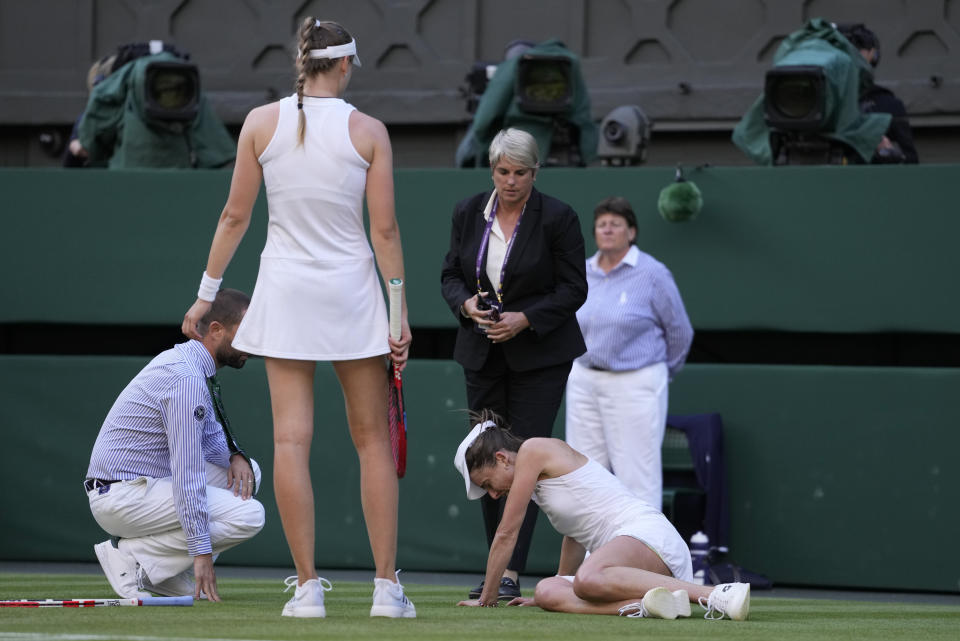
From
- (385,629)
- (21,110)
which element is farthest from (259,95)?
(385,629)

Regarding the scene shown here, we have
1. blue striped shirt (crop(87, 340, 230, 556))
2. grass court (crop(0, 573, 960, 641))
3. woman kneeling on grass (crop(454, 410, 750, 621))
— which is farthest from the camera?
blue striped shirt (crop(87, 340, 230, 556))

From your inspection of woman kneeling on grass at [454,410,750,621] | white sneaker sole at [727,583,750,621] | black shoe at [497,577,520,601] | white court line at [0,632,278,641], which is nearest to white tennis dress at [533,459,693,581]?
woman kneeling on grass at [454,410,750,621]

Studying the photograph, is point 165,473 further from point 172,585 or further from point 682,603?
point 682,603

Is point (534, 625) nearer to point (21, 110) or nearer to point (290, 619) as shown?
point (290, 619)

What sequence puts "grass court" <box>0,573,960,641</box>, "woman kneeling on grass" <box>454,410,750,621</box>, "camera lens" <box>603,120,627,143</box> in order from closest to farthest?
1. "grass court" <box>0,573,960,641</box>
2. "woman kneeling on grass" <box>454,410,750,621</box>
3. "camera lens" <box>603,120,627,143</box>

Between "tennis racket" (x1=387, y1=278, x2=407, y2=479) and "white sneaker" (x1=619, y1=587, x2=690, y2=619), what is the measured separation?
0.82m

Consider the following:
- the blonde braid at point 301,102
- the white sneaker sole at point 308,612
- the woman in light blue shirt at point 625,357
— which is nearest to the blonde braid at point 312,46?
the blonde braid at point 301,102

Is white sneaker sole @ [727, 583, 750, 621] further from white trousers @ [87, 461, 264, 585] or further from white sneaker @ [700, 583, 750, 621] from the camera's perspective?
white trousers @ [87, 461, 264, 585]

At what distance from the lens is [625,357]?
6547mm

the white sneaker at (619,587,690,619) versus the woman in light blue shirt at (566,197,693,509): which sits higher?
the woman in light blue shirt at (566,197,693,509)

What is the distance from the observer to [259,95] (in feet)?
35.4

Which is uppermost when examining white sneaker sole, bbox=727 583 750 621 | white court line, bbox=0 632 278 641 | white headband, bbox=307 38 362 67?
white headband, bbox=307 38 362 67

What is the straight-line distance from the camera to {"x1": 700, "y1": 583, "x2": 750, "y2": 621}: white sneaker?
4.34 meters

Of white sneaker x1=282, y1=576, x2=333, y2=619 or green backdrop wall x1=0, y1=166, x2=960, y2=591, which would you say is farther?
green backdrop wall x1=0, y1=166, x2=960, y2=591
